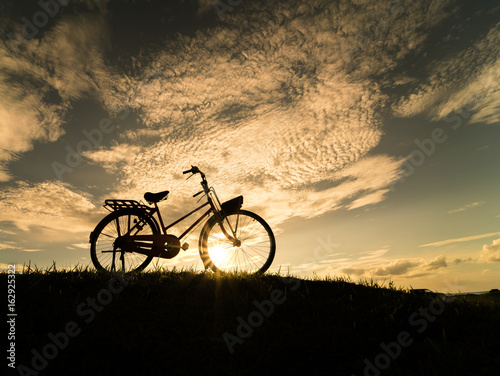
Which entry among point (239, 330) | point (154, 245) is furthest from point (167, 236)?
point (239, 330)

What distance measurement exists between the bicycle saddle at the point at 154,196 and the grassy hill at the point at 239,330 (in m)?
1.82

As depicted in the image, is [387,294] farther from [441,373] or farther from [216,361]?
[216,361]

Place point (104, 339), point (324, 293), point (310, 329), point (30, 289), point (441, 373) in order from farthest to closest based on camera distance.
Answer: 1. point (324, 293)
2. point (30, 289)
3. point (310, 329)
4. point (104, 339)
5. point (441, 373)

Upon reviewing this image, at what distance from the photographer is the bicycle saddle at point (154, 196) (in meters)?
6.06

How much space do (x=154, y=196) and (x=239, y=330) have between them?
3536mm

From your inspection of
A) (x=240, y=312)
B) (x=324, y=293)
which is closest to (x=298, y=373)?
(x=240, y=312)

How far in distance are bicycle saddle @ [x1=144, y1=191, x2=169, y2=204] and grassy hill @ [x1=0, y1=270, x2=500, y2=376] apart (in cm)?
182

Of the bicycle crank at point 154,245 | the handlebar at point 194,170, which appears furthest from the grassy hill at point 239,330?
the handlebar at point 194,170

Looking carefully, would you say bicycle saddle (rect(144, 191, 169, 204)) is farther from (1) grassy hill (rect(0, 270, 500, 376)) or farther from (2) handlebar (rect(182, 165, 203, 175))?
(1) grassy hill (rect(0, 270, 500, 376))

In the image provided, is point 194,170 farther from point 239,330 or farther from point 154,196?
point 239,330

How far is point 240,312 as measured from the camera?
387 centimetres

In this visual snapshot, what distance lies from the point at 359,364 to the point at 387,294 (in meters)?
2.13

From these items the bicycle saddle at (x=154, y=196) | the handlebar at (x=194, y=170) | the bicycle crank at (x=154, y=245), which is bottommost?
the bicycle crank at (x=154, y=245)

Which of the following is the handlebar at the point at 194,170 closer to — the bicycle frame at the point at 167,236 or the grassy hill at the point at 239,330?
the bicycle frame at the point at 167,236
